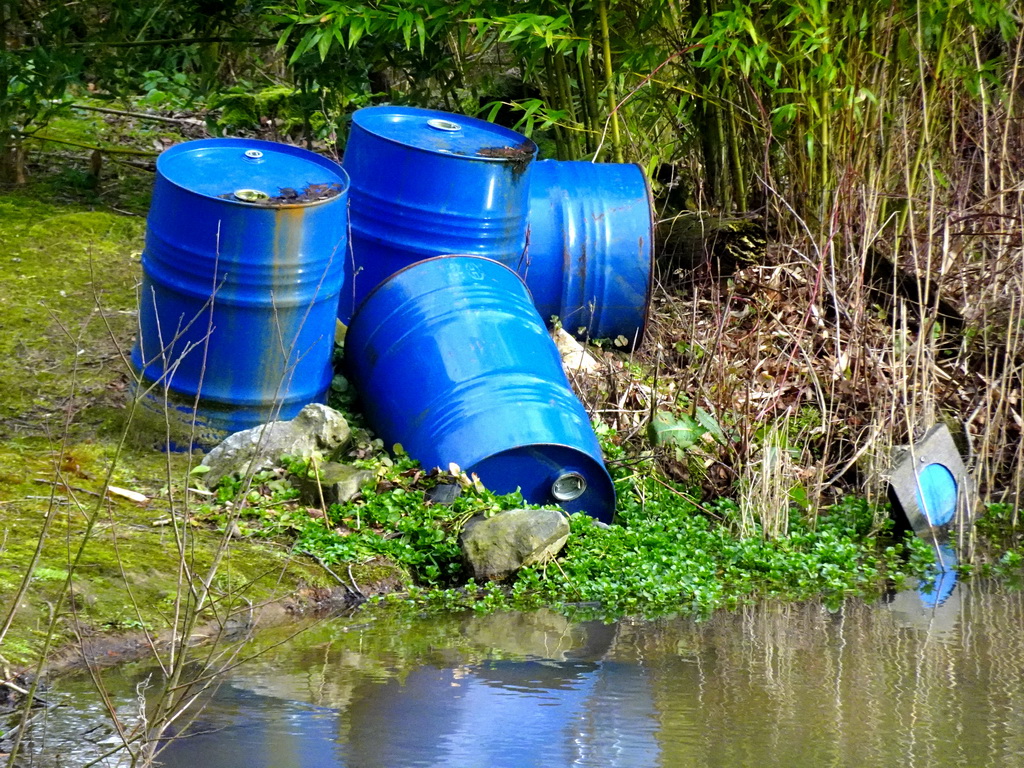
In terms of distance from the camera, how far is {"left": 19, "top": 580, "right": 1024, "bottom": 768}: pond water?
268 cm

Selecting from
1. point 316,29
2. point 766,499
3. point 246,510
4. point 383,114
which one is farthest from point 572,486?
point 316,29

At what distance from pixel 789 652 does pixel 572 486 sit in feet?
3.78

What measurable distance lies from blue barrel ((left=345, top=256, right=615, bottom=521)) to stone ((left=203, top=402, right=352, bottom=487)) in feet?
0.77

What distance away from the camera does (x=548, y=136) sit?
716 centimetres

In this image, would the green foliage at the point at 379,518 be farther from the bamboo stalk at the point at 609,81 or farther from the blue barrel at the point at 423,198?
the bamboo stalk at the point at 609,81

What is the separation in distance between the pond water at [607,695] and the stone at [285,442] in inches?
37.9

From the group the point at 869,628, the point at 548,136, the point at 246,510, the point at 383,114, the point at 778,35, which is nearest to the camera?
the point at 869,628

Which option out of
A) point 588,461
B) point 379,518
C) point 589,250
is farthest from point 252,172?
point 589,250

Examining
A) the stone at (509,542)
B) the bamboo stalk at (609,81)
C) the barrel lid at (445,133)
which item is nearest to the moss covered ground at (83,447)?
the stone at (509,542)

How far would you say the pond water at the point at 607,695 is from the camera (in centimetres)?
268

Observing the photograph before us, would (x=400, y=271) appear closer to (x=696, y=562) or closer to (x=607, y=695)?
(x=696, y=562)

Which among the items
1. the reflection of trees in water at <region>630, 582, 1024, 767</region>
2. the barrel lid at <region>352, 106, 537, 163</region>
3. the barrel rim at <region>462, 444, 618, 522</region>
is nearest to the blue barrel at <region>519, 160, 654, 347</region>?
the barrel lid at <region>352, 106, 537, 163</region>

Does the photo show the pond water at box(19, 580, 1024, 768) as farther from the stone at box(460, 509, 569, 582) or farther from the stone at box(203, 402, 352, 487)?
the stone at box(203, 402, 352, 487)

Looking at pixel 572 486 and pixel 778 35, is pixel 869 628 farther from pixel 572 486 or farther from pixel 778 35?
pixel 778 35
